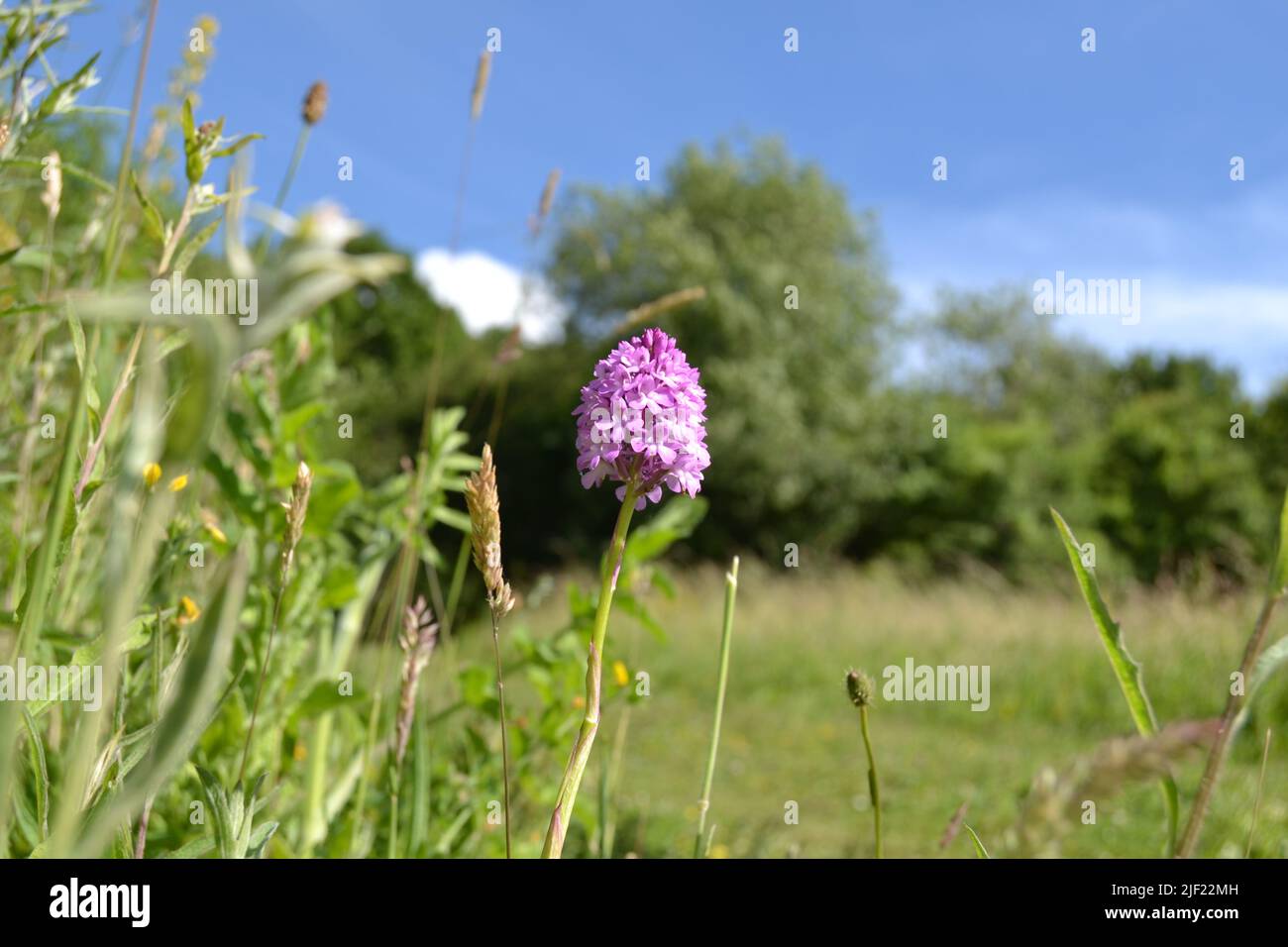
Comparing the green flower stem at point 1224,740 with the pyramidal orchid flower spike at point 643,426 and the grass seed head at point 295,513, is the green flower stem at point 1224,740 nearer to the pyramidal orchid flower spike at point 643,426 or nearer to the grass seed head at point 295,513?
the pyramidal orchid flower spike at point 643,426

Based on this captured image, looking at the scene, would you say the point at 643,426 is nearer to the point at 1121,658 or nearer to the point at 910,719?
the point at 1121,658

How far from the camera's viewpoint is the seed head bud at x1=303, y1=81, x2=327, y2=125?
5.45ft

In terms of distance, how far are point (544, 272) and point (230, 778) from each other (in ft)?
63.4

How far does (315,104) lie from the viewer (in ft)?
5.48

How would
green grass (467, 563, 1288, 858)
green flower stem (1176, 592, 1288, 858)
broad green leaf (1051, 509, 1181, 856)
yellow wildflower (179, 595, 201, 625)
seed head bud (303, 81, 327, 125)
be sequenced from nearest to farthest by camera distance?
green flower stem (1176, 592, 1288, 858)
broad green leaf (1051, 509, 1181, 856)
yellow wildflower (179, 595, 201, 625)
seed head bud (303, 81, 327, 125)
green grass (467, 563, 1288, 858)

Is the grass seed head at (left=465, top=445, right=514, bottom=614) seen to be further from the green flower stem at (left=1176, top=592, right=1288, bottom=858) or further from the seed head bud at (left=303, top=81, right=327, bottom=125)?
the seed head bud at (left=303, top=81, right=327, bottom=125)

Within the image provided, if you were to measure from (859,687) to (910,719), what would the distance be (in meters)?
7.10

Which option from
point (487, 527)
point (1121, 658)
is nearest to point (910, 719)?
point (1121, 658)

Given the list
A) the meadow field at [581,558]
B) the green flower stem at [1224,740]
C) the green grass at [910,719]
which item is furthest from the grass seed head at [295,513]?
the green grass at [910,719]

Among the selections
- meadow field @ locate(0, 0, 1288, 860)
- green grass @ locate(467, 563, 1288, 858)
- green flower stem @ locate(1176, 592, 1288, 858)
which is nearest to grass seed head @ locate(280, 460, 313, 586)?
meadow field @ locate(0, 0, 1288, 860)

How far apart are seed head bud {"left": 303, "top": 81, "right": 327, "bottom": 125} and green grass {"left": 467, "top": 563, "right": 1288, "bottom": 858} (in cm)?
102

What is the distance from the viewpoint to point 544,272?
20.5 metres

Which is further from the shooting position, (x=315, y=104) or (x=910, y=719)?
(x=910, y=719)

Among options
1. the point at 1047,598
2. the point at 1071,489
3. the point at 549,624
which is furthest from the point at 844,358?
the point at 549,624
